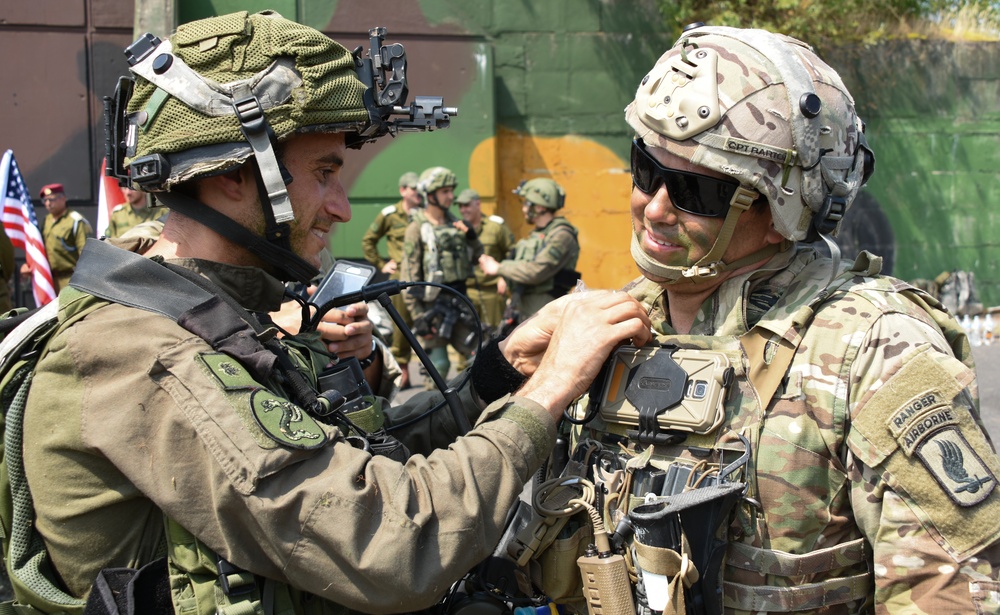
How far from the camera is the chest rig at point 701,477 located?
2.12 metres

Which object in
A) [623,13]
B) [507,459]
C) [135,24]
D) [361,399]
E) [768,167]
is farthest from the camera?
[623,13]

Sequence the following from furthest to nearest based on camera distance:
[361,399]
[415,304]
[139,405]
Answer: [415,304] → [361,399] → [139,405]

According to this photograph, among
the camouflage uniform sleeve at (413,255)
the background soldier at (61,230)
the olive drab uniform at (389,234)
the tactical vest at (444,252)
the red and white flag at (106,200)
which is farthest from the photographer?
the olive drab uniform at (389,234)

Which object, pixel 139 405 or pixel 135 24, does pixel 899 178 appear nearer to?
pixel 135 24

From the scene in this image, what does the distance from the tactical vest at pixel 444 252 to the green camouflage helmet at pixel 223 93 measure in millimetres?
7016

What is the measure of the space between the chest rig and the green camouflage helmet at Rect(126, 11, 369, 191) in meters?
1.07

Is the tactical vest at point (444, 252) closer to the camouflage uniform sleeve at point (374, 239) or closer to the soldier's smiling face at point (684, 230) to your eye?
the camouflage uniform sleeve at point (374, 239)

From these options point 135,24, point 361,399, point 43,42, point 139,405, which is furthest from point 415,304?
point 139,405

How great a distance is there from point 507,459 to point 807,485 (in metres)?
0.70

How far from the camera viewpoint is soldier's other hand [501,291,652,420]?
2.32 m

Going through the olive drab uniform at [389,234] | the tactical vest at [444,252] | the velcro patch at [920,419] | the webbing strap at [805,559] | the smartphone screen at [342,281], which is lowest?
the olive drab uniform at [389,234]

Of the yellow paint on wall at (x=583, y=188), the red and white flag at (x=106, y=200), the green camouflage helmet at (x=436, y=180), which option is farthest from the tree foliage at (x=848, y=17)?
the red and white flag at (x=106, y=200)

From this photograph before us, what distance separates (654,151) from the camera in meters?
2.41

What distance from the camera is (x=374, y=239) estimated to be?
1077 cm
